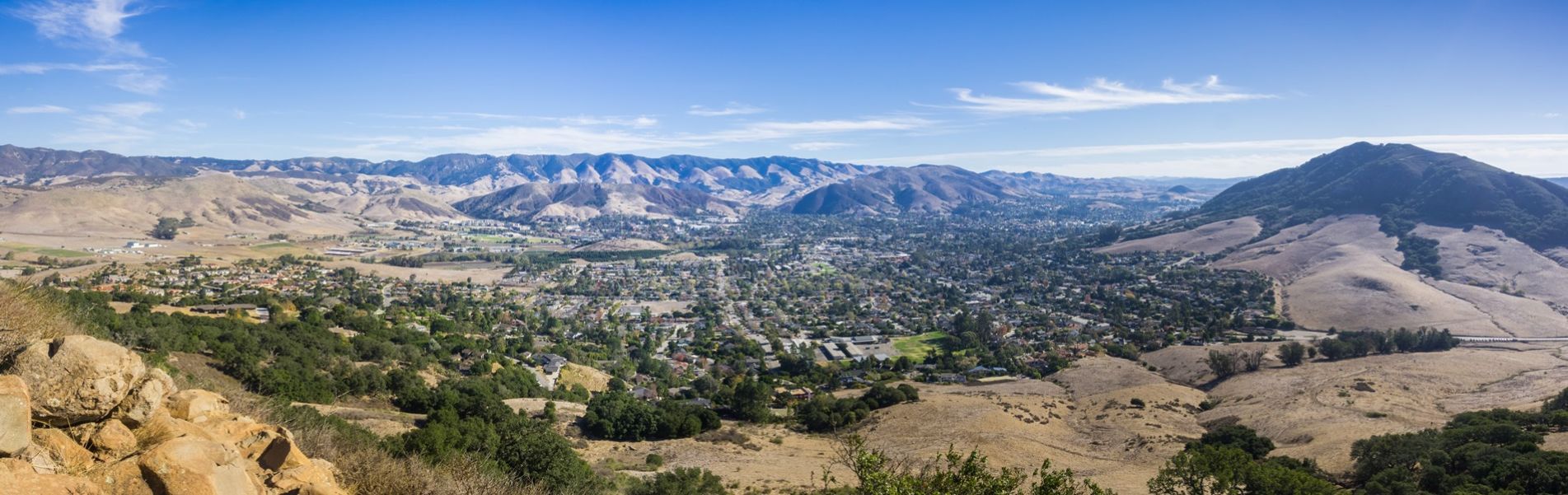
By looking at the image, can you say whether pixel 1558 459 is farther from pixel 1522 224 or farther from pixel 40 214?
pixel 40 214

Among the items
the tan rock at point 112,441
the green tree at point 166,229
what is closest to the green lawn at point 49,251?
the green tree at point 166,229

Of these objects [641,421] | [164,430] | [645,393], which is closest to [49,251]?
[645,393]

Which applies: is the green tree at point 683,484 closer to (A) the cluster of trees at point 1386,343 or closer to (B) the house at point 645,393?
(B) the house at point 645,393

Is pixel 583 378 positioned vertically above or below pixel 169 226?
below

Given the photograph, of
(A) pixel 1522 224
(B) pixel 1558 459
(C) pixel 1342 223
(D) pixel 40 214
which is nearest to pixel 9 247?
(D) pixel 40 214

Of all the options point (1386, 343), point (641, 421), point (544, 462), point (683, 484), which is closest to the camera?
point (544, 462)

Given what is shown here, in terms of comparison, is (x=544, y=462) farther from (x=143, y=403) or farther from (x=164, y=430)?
(x=143, y=403)
